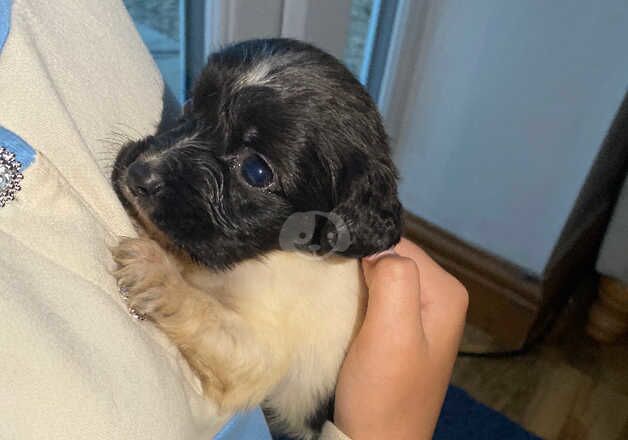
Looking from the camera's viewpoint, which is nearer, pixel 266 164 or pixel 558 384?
pixel 266 164

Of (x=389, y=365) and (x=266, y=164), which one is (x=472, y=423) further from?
(x=266, y=164)

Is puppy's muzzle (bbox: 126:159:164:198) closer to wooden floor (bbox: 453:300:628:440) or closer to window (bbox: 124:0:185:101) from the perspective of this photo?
window (bbox: 124:0:185:101)

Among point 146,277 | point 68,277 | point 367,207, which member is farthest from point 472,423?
point 68,277

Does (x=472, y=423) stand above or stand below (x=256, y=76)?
below

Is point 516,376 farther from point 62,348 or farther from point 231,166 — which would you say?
point 62,348

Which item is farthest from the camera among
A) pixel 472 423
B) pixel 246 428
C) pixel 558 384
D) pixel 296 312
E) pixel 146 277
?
pixel 558 384

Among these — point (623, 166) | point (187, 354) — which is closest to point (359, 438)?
point (187, 354)
